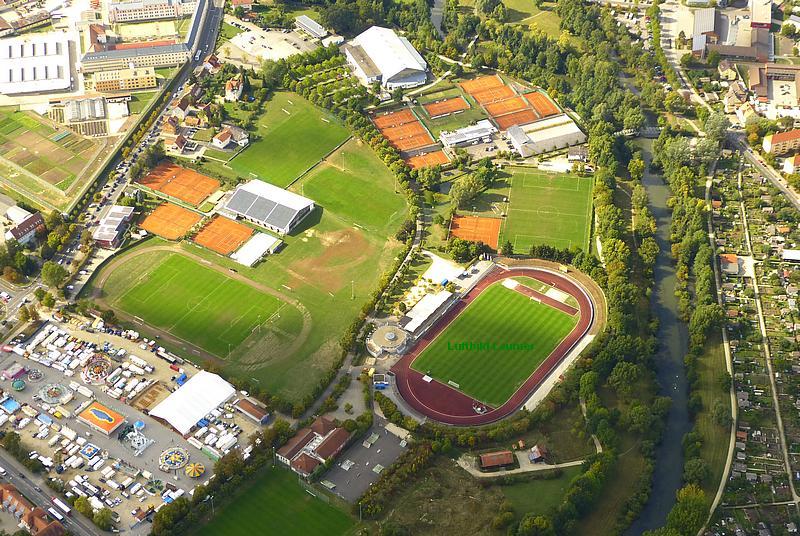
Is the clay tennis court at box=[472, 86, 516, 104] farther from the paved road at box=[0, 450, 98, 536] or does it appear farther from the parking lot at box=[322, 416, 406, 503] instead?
the paved road at box=[0, 450, 98, 536]

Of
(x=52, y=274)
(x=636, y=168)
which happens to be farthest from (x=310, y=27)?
(x=52, y=274)

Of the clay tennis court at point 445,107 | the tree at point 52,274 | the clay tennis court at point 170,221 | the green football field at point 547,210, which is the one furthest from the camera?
the clay tennis court at point 445,107

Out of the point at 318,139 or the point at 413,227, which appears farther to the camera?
the point at 318,139

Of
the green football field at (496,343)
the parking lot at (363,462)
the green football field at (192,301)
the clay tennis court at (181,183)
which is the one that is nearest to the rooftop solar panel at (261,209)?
the clay tennis court at (181,183)

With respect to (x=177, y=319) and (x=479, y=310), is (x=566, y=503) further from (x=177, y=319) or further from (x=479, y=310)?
(x=177, y=319)

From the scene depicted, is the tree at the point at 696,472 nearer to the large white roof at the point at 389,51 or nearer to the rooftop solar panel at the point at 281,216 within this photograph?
the rooftop solar panel at the point at 281,216

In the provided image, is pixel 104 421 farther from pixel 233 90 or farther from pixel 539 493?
pixel 233 90

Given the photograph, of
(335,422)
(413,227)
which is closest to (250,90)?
(413,227)
